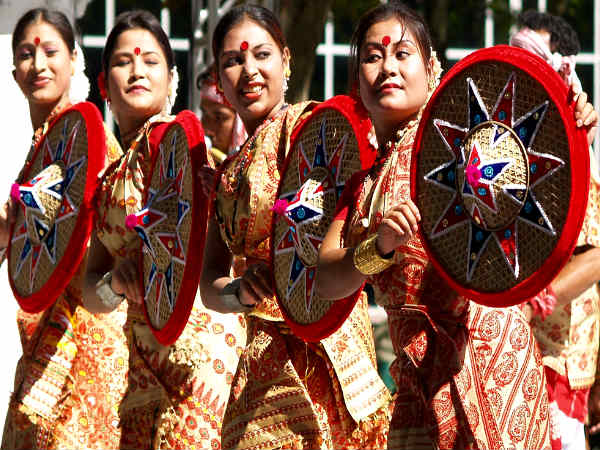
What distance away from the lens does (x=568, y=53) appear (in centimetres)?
530

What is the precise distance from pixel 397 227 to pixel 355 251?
0.20 m

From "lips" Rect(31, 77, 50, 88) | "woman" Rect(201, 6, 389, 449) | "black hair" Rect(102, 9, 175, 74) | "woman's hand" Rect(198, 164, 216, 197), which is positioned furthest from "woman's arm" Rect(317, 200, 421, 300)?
"lips" Rect(31, 77, 50, 88)

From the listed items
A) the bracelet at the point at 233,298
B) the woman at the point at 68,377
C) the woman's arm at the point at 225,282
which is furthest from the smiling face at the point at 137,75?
the bracelet at the point at 233,298

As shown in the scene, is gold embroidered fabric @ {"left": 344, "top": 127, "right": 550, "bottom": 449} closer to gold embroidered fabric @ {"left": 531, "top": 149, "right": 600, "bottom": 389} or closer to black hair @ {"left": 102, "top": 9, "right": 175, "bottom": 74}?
gold embroidered fabric @ {"left": 531, "top": 149, "right": 600, "bottom": 389}

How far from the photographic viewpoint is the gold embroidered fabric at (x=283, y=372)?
155 inches

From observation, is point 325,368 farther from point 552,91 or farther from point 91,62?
point 91,62

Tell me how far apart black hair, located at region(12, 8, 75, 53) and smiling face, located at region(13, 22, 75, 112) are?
2cm

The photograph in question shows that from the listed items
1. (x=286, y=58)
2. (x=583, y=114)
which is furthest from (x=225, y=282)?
(x=583, y=114)

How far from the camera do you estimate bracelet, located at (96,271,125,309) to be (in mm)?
4645

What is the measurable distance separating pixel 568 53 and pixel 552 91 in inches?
92.1

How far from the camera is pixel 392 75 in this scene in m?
3.56

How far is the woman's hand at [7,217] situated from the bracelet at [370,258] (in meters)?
2.43

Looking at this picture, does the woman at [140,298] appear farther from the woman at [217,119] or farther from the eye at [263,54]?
the woman at [217,119]

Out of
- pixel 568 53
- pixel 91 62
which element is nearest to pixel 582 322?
pixel 568 53
